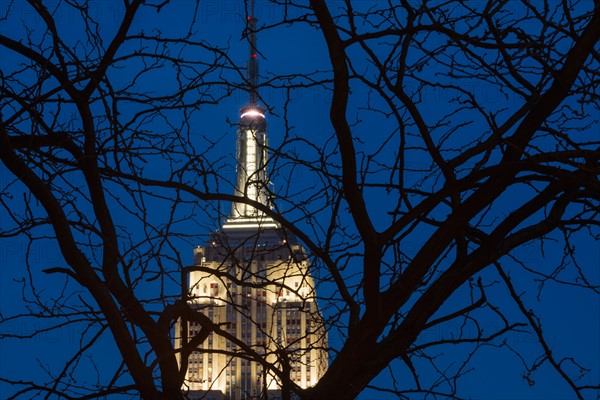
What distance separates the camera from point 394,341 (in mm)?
2012

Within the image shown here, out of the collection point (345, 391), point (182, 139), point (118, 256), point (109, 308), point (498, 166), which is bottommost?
point (345, 391)

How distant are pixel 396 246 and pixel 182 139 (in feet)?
2.30

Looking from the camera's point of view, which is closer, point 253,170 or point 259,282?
point 253,170

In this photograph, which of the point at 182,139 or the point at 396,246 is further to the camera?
the point at 182,139

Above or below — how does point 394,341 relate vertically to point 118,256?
below

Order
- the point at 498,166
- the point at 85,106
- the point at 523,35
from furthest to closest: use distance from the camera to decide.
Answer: the point at 85,106 < the point at 523,35 < the point at 498,166

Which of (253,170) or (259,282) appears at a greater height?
(253,170)

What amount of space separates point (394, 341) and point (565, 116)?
91 cm

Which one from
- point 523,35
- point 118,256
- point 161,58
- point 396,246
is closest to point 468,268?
point 396,246

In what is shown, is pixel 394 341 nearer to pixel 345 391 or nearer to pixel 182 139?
pixel 345 391

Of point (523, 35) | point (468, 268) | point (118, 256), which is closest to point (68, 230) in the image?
point (118, 256)

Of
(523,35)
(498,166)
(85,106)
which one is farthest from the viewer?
(85,106)

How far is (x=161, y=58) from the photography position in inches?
96.0

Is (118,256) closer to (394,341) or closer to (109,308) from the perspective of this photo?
(109,308)
